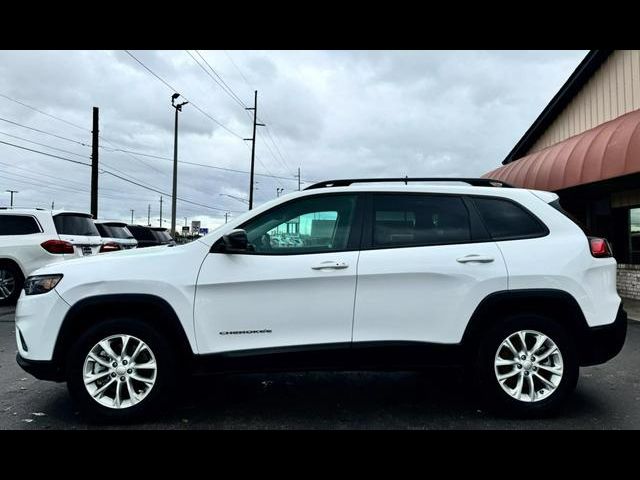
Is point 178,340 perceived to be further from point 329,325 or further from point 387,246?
point 387,246

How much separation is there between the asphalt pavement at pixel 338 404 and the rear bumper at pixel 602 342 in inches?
19.1

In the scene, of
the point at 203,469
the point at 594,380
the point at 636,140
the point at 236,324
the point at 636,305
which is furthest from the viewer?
the point at 636,305

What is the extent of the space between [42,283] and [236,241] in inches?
61.3

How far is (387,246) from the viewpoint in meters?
3.74

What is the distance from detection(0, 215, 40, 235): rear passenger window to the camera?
9492mm

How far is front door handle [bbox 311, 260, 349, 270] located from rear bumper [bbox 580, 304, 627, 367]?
79.5 inches

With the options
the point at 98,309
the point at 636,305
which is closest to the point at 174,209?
the point at 636,305

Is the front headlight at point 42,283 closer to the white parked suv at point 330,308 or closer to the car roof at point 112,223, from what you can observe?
the white parked suv at point 330,308

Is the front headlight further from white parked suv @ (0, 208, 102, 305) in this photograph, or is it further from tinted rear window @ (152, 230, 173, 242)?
tinted rear window @ (152, 230, 173, 242)

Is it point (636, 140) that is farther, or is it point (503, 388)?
point (636, 140)

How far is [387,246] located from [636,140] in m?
7.95

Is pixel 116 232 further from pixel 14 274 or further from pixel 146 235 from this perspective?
pixel 146 235

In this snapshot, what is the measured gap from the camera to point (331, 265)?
3592mm

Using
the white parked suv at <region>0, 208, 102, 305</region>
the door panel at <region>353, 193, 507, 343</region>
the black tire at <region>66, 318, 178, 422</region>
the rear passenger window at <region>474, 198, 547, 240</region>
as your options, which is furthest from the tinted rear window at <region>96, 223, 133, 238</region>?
the rear passenger window at <region>474, 198, 547, 240</region>
